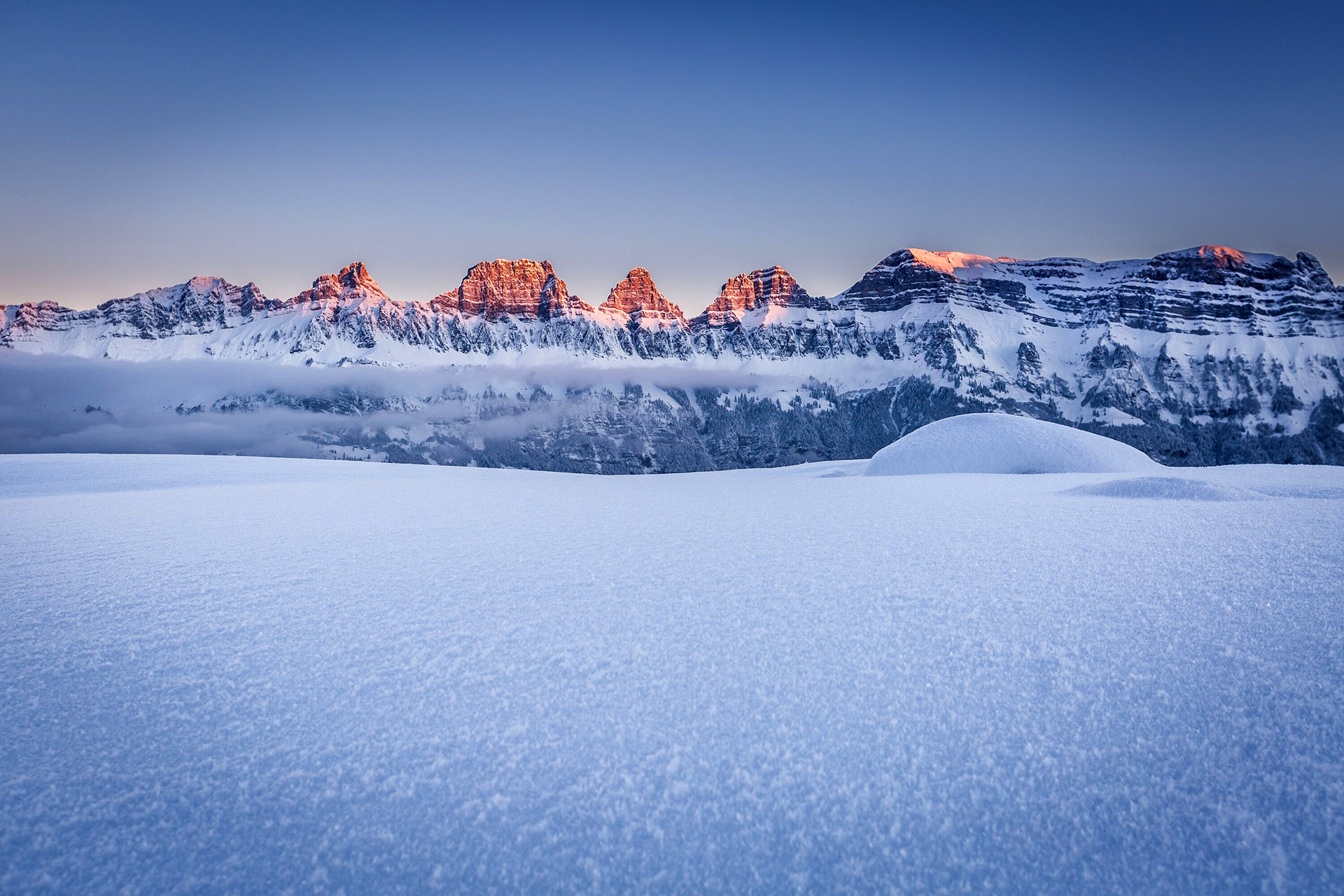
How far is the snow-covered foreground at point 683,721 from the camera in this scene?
133 inches

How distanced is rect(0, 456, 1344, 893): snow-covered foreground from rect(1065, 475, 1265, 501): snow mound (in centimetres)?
618

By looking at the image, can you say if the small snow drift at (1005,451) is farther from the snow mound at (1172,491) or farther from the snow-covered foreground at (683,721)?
the snow-covered foreground at (683,721)

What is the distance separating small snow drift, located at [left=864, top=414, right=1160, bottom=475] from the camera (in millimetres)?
36688

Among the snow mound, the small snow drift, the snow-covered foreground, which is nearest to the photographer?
the snow-covered foreground

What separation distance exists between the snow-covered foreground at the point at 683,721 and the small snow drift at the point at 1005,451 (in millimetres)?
30677

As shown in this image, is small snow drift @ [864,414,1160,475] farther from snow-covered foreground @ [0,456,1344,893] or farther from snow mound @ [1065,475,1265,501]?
snow-covered foreground @ [0,456,1344,893]

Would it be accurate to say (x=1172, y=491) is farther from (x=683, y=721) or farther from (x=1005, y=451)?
(x=1005, y=451)

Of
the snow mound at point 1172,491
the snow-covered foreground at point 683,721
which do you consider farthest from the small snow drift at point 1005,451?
the snow-covered foreground at point 683,721

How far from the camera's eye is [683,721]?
4520 mm

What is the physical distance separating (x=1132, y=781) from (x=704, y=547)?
642cm

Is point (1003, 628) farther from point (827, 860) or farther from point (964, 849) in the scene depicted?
point (827, 860)

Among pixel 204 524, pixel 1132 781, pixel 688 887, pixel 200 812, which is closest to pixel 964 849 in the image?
pixel 1132 781

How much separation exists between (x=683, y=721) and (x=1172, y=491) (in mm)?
16075

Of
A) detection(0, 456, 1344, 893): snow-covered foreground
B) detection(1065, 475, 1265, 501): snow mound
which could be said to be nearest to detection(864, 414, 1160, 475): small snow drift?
detection(1065, 475, 1265, 501): snow mound
